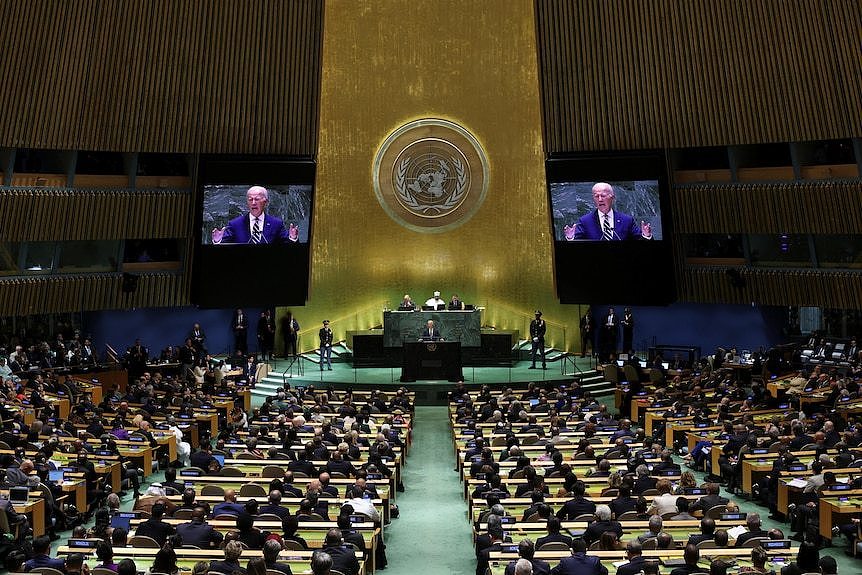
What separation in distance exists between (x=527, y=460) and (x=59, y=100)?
52.1 feet

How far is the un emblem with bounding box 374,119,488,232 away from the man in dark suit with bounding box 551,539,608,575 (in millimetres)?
21892

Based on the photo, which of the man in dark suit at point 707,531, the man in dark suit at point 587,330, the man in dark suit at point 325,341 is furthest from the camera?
the man in dark suit at point 587,330

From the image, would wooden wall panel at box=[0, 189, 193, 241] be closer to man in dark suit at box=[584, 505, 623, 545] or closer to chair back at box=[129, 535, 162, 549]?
chair back at box=[129, 535, 162, 549]

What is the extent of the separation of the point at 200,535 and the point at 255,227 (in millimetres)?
16513

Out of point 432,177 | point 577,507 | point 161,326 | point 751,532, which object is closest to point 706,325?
point 432,177

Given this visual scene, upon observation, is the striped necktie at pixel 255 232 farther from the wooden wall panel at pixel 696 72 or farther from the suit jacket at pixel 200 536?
the suit jacket at pixel 200 536

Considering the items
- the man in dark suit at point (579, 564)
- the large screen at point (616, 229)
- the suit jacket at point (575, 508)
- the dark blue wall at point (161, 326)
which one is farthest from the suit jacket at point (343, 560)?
the dark blue wall at point (161, 326)

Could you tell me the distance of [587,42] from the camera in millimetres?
27484

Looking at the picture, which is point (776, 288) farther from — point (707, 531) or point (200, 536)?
point (200, 536)

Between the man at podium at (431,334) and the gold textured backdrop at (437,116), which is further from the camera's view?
the gold textured backdrop at (437,116)

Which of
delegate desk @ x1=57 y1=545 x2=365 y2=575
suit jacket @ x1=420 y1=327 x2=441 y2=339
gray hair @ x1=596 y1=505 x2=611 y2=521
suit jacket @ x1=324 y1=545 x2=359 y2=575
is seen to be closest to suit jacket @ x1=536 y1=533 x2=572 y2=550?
gray hair @ x1=596 y1=505 x2=611 y2=521

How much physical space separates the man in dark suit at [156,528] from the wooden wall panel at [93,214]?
15.4m

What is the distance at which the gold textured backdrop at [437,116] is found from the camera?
3102cm

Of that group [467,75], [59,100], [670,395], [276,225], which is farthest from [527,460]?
[467,75]
